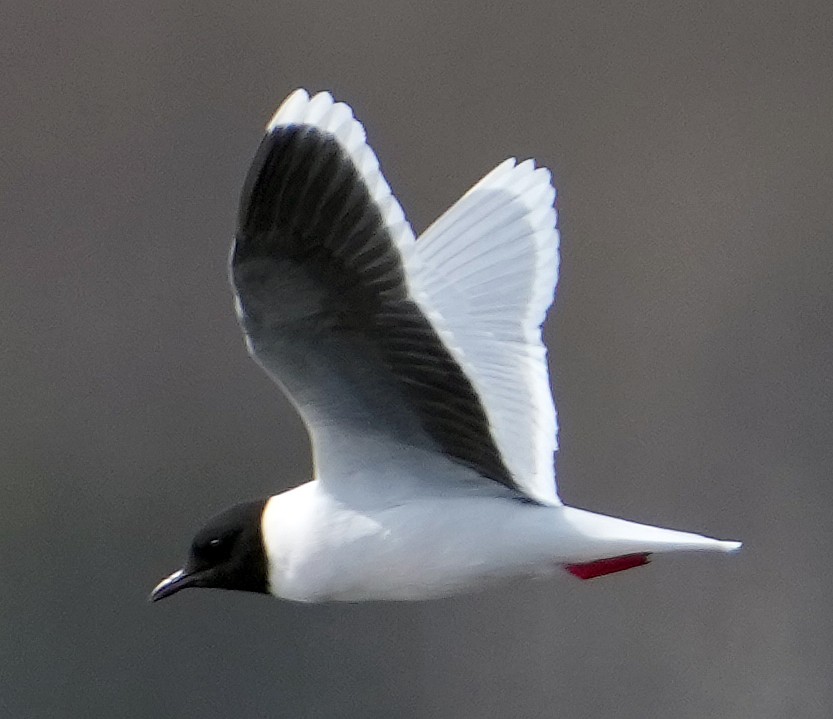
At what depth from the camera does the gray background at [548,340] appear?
1249mm

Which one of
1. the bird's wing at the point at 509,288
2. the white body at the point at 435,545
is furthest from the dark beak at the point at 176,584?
the bird's wing at the point at 509,288

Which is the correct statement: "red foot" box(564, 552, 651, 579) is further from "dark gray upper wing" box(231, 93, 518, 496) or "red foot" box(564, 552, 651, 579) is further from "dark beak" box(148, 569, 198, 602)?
"dark beak" box(148, 569, 198, 602)

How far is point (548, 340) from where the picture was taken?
4.21 feet

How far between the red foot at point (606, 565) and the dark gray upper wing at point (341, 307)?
0.07 meters

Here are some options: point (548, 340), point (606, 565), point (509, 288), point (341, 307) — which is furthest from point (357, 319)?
point (548, 340)

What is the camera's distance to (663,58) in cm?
126

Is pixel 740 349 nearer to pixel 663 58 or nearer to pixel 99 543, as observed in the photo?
pixel 663 58

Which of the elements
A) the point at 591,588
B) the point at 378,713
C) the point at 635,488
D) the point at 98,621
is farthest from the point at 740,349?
the point at 98,621

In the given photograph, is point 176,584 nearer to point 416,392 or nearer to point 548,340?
point 416,392

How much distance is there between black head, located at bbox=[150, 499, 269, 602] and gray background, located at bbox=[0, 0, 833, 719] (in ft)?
1.58

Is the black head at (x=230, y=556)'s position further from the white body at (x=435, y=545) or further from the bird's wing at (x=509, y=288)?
the bird's wing at (x=509, y=288)

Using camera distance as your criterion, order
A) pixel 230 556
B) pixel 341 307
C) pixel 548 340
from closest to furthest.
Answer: pixel 341 307, pixel 230 556, pixel 548 340

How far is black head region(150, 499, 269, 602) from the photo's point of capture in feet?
2.34

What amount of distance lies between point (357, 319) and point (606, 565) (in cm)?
23
